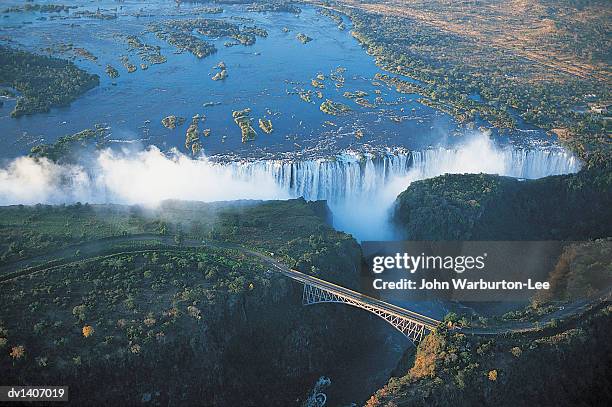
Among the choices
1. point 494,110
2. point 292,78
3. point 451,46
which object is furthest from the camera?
point 451,46

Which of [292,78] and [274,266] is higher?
[292,78]

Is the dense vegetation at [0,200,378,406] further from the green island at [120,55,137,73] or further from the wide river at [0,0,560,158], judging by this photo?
the green island at [120,55,137,73]

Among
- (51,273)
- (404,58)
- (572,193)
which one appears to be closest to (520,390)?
(572,193)

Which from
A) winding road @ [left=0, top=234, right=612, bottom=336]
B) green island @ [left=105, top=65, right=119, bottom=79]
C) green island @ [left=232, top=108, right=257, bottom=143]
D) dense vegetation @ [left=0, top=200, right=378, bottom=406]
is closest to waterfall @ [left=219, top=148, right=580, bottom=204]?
green island @ [left=232, top=108, right=257, bottom=143]

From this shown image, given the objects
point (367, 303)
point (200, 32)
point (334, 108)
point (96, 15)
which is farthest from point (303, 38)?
point (367, 303)

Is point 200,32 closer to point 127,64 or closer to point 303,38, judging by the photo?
point 303,38

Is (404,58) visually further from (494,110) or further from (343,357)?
(343,357)
